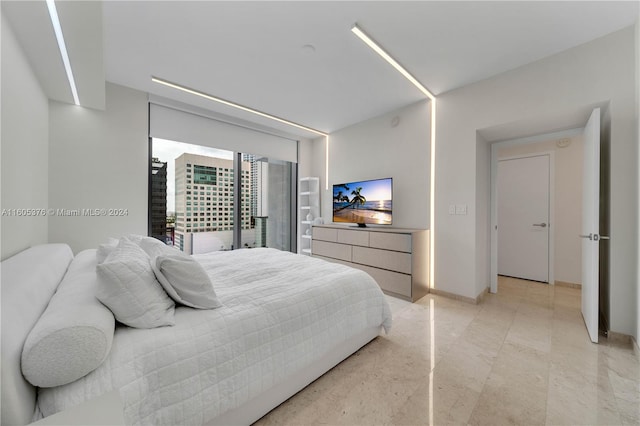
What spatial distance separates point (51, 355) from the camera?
0.80 meters

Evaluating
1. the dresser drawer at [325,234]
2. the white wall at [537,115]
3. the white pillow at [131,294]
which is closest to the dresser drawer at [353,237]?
the dresser drawer at [325,234]

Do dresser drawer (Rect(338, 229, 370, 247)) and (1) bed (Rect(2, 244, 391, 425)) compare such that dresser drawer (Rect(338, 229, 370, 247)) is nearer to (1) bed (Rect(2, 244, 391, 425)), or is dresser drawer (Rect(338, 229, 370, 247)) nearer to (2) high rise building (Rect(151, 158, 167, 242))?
(1) bed (Rect(2, 244, 391, 425))

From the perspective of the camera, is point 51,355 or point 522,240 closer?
point 51,355

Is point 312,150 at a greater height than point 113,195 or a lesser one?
greater

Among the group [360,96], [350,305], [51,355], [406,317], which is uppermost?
[360,96]

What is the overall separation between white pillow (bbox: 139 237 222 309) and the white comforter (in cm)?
5

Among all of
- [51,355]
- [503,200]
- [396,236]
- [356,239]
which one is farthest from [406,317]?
[503,200]

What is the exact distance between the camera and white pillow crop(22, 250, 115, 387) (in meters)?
0.78

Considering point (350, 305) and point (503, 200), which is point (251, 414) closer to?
point (350, 305)

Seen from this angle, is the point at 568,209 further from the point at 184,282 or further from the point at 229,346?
the point at 184,282

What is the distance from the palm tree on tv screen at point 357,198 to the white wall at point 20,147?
3.57 metres

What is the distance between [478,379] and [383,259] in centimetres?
173

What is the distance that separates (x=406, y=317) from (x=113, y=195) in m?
3.69

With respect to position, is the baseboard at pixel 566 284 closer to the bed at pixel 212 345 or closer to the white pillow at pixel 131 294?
the bed at pixel 212 345
